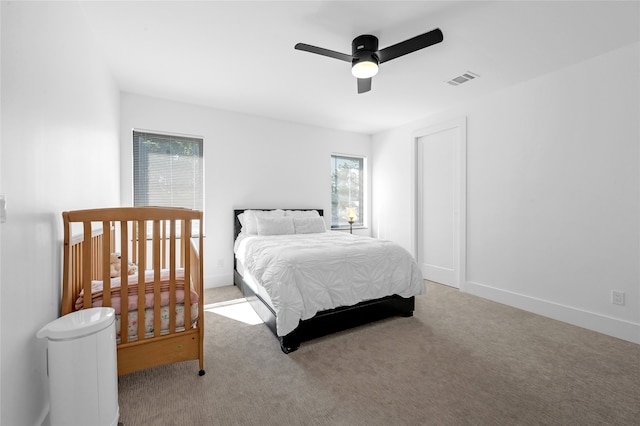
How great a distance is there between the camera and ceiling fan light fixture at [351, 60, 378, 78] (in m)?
2.25

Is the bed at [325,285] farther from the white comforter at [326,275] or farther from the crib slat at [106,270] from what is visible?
the crib slat at [106,270]

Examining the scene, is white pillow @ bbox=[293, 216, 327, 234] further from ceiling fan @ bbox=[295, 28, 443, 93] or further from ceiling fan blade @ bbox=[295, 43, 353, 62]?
ceiling fan blade @ bbox=[295, 43, 353, 62]

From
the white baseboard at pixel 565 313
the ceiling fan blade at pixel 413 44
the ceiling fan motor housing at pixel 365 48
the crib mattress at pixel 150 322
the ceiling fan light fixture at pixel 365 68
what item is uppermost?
the ceiling fan motor housing at pixel 365 48

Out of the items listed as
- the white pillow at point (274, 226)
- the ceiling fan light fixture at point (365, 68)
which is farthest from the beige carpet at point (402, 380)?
the ceiling fan light fixture at point (365, 68)

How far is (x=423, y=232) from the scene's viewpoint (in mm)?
4469

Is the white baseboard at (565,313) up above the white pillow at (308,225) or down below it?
below

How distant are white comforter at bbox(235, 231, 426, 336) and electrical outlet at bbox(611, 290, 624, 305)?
1.65 m

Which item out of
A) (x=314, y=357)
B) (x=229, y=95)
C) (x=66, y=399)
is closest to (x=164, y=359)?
(x=66, y=399)

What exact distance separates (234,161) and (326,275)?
8.29 feet

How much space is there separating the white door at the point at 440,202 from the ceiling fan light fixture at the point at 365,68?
2.07 metres

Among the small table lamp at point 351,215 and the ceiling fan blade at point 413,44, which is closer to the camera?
the ceiling fan blade at point 413,44

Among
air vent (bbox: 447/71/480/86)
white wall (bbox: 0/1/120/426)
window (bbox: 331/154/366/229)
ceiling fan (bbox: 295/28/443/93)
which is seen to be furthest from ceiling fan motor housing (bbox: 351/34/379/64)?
window (bbox: 331/154/366/229)

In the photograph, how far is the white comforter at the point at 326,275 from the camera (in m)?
2.14

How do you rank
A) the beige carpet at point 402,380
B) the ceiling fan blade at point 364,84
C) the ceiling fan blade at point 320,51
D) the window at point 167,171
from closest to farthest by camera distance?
the beige carpet at point 402,380
the ceiling fan blade at point 320,51
the ceiling fan blade at point 364,84
the window at point 167,171
